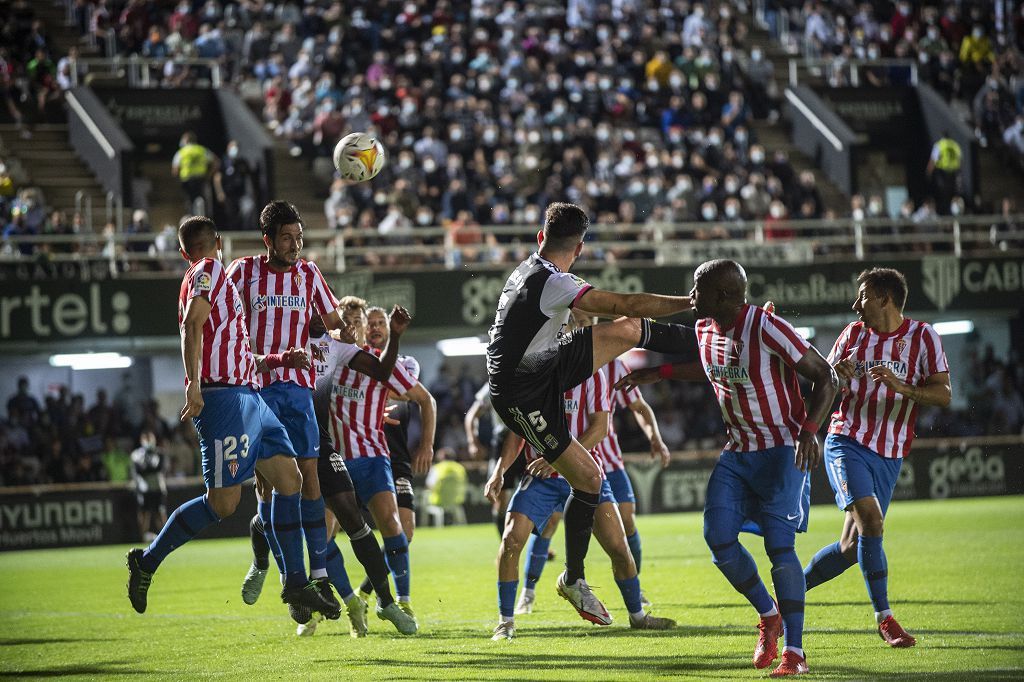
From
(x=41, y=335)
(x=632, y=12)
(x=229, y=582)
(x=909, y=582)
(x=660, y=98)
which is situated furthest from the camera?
(x=632, y=12)

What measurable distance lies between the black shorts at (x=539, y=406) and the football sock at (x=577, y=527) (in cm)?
50

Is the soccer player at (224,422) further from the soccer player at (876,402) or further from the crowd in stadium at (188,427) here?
the crowd in stadium at (188,427)

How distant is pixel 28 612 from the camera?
38.5 ft

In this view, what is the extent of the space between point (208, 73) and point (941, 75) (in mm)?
16292

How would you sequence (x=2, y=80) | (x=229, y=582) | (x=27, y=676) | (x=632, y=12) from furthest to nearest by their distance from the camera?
(x=632, y=12)
(x=2, y=80)
(x=229, y=582)
(x=27, y=676)

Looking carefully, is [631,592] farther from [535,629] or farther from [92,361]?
[92,361]

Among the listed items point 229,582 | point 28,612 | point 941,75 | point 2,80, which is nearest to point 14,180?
point 2,80

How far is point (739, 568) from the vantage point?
7.21m

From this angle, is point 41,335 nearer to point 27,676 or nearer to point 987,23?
point 27,676

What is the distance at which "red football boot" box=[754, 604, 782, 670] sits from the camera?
7.00m

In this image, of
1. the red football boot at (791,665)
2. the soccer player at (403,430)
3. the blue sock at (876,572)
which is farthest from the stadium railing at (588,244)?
the red football boot at (791,665)

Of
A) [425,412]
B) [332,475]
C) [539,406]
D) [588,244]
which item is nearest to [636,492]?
[588,244]

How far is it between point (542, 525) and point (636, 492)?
548 inches

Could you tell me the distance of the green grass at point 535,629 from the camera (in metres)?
7.33
